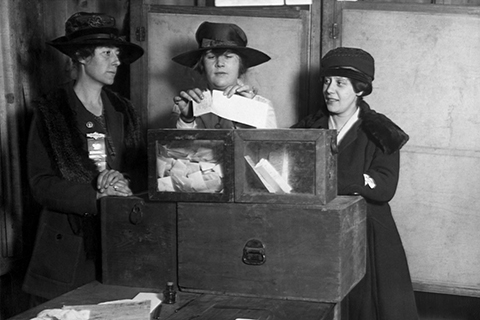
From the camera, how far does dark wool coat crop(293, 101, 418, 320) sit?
3381mm

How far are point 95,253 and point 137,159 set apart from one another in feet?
1.87

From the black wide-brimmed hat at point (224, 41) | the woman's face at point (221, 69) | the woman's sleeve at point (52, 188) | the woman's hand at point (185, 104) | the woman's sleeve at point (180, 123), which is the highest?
the black wide-brimmed hat at point (224, 41)

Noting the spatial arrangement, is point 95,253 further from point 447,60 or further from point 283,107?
point 447,60

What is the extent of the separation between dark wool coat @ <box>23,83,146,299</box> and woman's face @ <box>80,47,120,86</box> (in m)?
0.13

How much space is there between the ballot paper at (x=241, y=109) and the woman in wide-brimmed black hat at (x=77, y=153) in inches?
23.1

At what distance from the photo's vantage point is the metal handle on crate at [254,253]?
8.52 ft

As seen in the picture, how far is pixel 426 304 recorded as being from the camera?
14.8 ft

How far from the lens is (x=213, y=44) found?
3.43 metres

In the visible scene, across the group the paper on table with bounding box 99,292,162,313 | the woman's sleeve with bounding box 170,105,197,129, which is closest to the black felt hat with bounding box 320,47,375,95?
the woman's sleeve with bounding box 170,105,197,129

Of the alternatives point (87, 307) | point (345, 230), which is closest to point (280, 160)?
point (345, 230)

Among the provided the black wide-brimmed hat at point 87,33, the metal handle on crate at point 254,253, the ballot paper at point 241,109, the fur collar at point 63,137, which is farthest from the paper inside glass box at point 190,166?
the black wide-brimmed hat at point 87,33

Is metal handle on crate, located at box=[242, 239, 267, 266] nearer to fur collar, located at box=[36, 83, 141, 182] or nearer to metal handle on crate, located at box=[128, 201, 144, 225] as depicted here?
metal handle on crate, located at box=[128, 201, 144, 225]

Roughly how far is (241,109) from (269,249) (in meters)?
0.67

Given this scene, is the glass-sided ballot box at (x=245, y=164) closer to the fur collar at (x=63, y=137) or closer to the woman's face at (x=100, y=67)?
the fur collar at (x=63, y=137)
